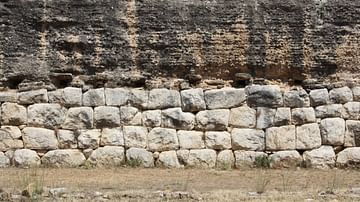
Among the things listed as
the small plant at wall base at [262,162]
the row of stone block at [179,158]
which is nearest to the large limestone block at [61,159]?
the row of stone block at [179,158]

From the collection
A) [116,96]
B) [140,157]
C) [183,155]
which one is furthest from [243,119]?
[116,96]

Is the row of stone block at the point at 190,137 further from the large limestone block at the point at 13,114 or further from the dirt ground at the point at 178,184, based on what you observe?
the dirt ground at the point at 178,184

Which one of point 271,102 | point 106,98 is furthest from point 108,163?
point 271,102

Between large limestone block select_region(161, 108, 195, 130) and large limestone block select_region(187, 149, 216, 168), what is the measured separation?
0.51 meters

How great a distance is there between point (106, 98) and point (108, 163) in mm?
1256

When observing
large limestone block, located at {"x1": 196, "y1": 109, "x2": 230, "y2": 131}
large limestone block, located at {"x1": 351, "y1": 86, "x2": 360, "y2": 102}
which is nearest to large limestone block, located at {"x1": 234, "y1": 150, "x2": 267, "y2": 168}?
large limestone block, located at {"x1": 196, "y1": 109, "x2": 230, "y2": 131}

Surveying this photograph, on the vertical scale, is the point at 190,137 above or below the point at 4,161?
above

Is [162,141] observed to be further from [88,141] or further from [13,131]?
[13,131]

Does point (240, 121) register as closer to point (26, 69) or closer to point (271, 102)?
point (271, 102)

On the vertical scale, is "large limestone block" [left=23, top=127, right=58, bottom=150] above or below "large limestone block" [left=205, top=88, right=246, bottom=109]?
below

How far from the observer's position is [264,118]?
13.2 meters

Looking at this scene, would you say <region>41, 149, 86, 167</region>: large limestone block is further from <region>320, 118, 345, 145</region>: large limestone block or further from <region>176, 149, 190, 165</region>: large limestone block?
<region>320, 118, 345, 145</region>: large limestone block

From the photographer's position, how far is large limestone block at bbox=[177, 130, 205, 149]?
1310 cm

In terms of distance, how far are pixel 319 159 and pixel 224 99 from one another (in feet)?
6.96
